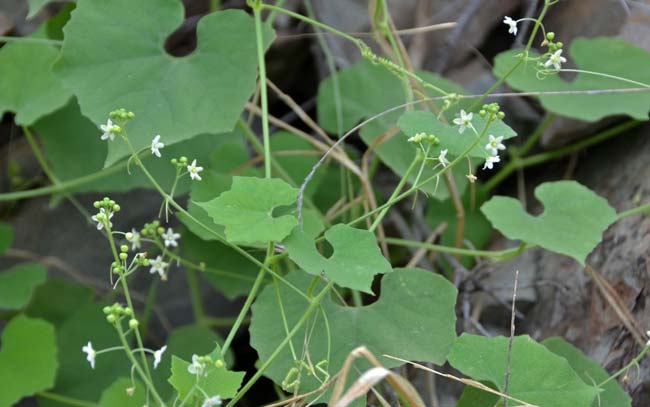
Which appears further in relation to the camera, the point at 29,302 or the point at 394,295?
the point at 29,302

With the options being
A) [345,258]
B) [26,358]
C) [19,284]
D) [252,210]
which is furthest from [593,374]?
[19,284]

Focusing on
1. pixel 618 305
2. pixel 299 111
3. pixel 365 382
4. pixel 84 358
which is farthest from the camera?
pixel 84 358

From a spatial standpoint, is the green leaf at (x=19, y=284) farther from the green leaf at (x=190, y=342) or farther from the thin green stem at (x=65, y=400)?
the green leaf at (x=190, y=342)

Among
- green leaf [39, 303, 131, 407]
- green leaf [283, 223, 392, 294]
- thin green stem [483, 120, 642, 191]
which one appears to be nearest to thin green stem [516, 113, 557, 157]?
thin green stem [483, 120, 642, 191]

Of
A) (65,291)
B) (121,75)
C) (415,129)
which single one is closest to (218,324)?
(65,291)

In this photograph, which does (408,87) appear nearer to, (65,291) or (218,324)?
(218,324)

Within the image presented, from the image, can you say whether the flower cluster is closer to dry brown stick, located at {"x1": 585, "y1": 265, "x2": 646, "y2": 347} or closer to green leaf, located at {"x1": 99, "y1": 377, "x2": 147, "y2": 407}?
green leaf, located at {"x1": 99, "y1": 377, "x2": 147, "y2": 407}

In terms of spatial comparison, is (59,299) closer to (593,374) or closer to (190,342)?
(190,342)
